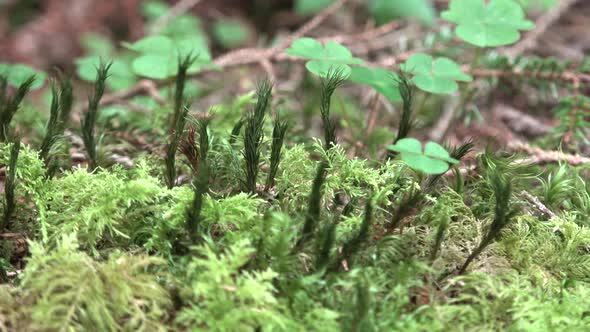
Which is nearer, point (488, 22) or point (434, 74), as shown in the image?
point (434, 74)

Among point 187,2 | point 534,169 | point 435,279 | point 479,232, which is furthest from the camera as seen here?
point 187,2

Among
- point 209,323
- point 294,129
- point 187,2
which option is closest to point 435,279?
point 209,323

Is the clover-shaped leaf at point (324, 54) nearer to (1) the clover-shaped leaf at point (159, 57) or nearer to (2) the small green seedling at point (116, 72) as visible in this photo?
(1) the clover-shaped leaf at point (159, 57)

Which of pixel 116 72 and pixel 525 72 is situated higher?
pixel 116 72

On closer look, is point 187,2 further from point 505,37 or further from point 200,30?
point 505,37

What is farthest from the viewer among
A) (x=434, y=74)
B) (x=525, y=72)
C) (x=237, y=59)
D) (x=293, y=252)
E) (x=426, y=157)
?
(x=237, y=59)

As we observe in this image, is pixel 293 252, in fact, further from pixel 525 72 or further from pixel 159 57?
pixel 525 72

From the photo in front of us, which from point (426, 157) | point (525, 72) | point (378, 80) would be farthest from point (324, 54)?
point (525, 72)

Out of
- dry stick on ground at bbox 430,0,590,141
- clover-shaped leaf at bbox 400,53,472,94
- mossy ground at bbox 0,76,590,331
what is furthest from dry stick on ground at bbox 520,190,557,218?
dry stick on ground at bbox 430,0,590,141
